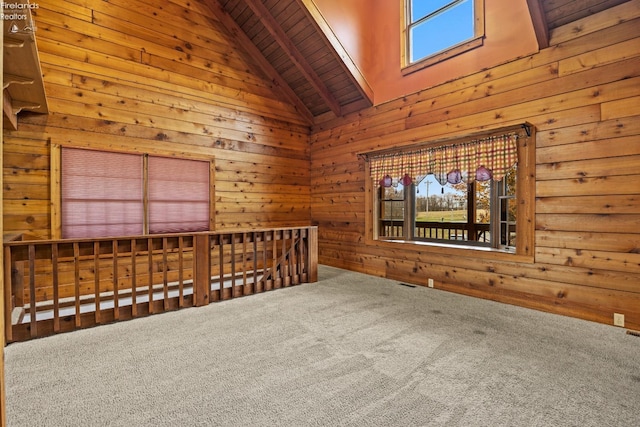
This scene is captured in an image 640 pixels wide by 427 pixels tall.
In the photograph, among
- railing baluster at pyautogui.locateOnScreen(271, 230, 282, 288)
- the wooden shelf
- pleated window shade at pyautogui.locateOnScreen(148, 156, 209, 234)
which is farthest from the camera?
pleated window shade at pyautogui.locateOnScreen(148, 156, 209, 234)

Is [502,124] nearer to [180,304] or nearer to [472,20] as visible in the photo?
[472,20]

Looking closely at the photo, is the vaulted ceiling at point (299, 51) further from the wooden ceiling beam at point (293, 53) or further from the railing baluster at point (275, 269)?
the railing baluster at point (275, 269)

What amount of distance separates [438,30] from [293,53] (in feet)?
7.08

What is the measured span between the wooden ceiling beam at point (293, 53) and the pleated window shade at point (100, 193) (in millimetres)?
2718

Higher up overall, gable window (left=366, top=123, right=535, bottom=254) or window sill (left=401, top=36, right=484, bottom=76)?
window sill (left=401, top=36, right=484, bottom=76)

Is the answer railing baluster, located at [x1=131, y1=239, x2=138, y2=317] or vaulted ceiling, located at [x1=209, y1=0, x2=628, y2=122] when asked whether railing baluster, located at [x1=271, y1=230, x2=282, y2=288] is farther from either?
vaulted ceiling, located at [x1=209, y1=0, x2=628, y2=122]

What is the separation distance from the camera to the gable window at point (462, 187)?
11.5 ft

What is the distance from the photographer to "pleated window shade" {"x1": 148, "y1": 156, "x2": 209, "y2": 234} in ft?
14.9

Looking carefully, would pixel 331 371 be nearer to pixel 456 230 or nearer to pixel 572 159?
pixel 572 159

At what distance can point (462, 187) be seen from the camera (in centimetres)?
576

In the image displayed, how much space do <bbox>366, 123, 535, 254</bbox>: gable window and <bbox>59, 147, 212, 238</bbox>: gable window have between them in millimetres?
2737

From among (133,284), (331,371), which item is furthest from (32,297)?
(331,371)

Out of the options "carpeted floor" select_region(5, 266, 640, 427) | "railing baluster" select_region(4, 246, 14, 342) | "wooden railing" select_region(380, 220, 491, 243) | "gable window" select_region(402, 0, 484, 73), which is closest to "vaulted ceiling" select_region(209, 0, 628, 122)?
"gable window" select_region(402, 0, 484, 73)

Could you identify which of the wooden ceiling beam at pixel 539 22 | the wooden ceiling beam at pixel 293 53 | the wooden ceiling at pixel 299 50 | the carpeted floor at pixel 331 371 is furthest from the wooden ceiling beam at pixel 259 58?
the carpeted floor at pixel 331 371
